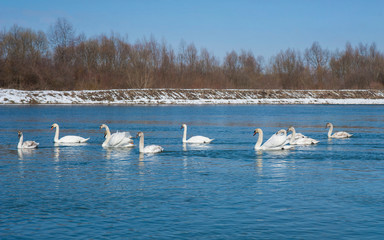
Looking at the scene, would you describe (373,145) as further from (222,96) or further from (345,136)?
(222,96)

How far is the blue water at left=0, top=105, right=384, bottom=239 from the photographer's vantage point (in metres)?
9.98

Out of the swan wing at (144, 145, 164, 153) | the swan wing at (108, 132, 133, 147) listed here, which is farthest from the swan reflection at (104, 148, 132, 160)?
the swan wing at (144, 145, 164, 153)

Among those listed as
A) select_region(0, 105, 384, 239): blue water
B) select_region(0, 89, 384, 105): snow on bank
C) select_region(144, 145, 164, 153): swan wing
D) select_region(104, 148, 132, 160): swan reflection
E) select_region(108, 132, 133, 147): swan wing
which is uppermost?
select_region(0, 89, 384, 105): snow on bank

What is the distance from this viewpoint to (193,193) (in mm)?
13086

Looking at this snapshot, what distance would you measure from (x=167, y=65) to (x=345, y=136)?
262ft

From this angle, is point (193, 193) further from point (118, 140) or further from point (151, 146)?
point (118, 140)

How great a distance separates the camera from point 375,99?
96.7 metres

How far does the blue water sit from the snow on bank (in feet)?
178

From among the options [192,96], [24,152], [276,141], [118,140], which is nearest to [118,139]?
[118,140]

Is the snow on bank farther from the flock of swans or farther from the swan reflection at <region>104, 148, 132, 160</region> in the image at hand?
the swan reflection at <region>104, 148, 132, 160</region>

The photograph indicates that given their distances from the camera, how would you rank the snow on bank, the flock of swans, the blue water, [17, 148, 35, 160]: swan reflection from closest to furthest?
1. the blue water
2. [17, 148, 35, 160]: swan reflection
3. the flock of swans
4. the snow on bank

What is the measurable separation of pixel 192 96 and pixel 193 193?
7521 cm

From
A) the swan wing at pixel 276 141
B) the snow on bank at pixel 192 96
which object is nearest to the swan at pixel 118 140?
the swan wing at pixel 276 141

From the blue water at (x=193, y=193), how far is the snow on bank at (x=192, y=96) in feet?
178
